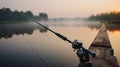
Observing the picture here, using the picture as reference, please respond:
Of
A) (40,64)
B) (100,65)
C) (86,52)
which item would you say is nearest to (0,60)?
(40,64)

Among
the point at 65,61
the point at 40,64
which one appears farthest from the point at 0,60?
the point at 65,61

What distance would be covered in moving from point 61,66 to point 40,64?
1.63 metres

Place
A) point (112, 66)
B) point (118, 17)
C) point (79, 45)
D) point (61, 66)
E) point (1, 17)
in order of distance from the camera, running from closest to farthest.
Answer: point (79, 45) → point (112, 66) → point (61, 66) → point (1, 17) → point (118, 17)

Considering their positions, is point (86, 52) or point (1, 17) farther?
point (1, 17)

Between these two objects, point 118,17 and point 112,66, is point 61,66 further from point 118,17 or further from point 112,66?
point 118,17

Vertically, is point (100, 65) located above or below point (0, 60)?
above

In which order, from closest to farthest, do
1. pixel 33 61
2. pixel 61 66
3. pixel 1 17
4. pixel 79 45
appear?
pixel 79 45 < pixel 61 66 < pixel 33 61 < pixel 1 17

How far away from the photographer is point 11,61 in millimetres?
11523

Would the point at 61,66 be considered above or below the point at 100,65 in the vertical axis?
below

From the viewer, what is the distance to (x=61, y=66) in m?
9.98

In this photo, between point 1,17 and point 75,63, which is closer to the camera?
point 75,63

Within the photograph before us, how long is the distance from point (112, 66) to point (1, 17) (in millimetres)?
131075

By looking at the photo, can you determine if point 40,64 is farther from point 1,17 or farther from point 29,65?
point 1,17

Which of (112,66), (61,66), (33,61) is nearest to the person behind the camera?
(112,66)
